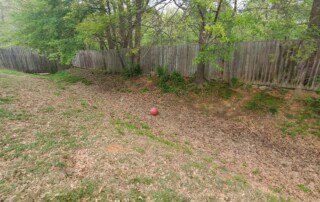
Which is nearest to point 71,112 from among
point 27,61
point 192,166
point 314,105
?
point 192,166

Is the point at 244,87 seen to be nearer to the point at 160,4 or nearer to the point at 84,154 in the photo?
the point at 160,4

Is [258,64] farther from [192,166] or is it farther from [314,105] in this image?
[192,166]

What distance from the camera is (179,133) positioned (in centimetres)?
478

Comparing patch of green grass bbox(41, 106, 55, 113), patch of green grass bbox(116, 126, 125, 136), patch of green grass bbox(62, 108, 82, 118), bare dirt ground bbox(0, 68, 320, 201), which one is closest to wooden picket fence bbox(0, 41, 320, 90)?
bare dirt ground bbox(0, 68, 320, 201)

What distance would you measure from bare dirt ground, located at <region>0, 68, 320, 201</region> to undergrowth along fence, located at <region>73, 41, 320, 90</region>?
5.23ft

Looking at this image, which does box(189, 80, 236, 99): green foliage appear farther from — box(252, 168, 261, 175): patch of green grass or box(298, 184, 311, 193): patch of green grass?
box(298, 184, 311, 193): patch of green grass

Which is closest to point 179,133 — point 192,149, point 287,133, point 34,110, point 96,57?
point 192,149

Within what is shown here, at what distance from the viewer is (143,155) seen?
3.13 meters

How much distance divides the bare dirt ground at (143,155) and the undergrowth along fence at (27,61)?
7.32 metres

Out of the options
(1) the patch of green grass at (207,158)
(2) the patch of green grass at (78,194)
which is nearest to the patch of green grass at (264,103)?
(1) the patch of green grass at (207,158)

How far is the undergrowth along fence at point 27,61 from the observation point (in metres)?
11.9

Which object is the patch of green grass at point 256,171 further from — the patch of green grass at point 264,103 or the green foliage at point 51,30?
the green foliage at point 51,30

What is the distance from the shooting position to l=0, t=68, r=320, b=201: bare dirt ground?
223 centimetres

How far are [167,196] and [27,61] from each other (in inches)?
555
